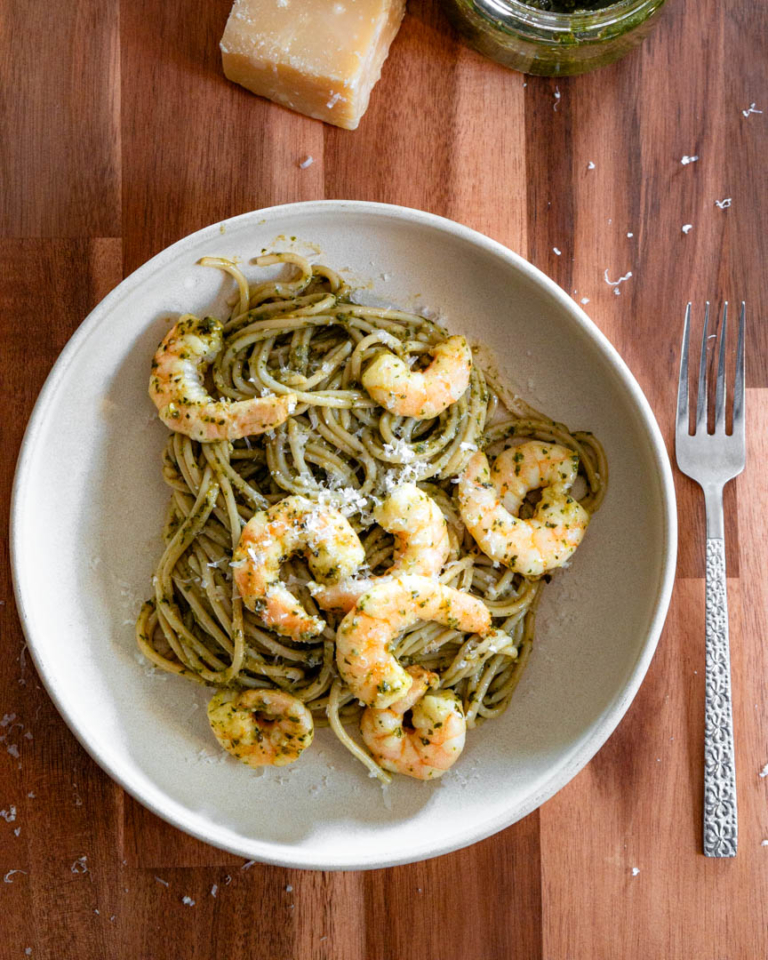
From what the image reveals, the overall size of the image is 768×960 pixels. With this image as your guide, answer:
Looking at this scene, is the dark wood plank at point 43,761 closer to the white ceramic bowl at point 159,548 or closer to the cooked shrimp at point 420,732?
the white ceramic bowl at point 159,548

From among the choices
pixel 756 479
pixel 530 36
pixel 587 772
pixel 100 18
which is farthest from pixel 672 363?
pixel 100 18

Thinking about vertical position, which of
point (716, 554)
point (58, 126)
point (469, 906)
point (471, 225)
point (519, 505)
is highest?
point (58, 126)

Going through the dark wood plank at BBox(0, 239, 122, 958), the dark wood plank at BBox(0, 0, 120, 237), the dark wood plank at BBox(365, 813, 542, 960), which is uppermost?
the dark wood plank at BBox(0, 0, 120, 237)

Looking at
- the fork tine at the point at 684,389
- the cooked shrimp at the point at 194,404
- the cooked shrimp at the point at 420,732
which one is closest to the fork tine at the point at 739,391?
the fork tine at the point at 684,389

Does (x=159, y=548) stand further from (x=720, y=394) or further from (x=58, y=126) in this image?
(x=720, y=394)


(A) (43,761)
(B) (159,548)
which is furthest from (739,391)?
(A) (43,761)

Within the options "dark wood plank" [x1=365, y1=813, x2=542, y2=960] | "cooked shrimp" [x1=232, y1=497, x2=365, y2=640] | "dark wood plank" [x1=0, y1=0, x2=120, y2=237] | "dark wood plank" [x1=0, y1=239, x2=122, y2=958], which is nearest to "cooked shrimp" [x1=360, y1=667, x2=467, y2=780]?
"cooked shrimp" [x1=232, y1=497, x2=365, y2=640]

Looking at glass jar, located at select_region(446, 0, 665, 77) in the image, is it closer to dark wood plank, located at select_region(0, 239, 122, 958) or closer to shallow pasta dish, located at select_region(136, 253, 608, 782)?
shallow pasta dish, located at select_region(136, 253, 608, 782)
